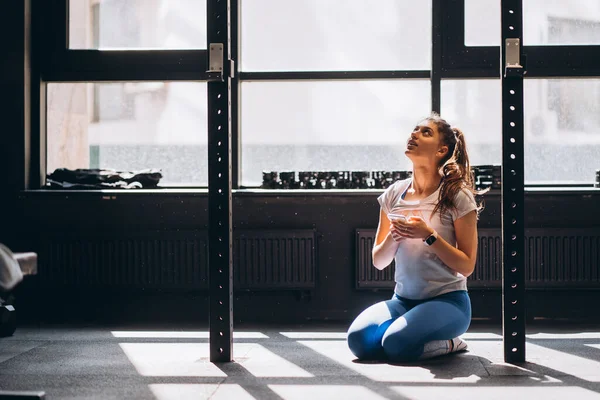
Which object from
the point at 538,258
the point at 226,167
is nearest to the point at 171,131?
the point at 226,167

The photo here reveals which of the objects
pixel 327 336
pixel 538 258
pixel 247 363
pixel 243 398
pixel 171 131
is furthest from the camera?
pixel 171 131

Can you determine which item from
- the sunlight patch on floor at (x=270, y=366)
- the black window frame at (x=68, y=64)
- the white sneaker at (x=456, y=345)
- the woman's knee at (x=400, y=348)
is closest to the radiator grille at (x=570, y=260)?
the white sneaker at (x=456, y=345)

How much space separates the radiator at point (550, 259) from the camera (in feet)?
14.8

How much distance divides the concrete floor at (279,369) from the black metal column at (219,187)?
0.18m

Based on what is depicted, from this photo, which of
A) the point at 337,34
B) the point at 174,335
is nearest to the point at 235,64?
the point at 337,34

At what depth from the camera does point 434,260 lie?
3412 millimetres

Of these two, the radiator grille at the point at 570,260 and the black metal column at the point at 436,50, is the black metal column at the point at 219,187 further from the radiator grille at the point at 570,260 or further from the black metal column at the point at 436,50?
the radiator grille at the point at 570,260

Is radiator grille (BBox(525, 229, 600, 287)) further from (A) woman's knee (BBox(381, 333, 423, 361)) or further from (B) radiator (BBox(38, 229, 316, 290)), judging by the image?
(A) woman's knee (BBox(381, 333, 423, 361))

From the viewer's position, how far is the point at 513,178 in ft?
10.7

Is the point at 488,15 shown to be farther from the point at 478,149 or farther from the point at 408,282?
the point at 408,282

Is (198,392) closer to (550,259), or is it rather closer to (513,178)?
(513,178)

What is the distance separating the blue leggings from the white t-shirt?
0.04 meters

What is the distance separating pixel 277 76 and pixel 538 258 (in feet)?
6.26

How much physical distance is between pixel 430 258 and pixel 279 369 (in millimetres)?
819
